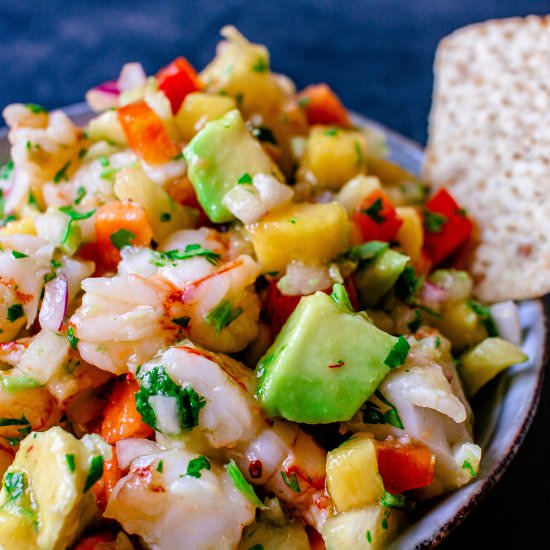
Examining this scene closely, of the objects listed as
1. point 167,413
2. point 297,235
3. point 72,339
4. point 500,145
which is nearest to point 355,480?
point 167,413

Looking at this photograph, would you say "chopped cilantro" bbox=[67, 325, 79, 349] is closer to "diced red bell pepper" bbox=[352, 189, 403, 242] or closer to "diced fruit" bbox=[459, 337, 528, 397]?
"diced red bell pepper" bbox=[352, 189, 403, 242]

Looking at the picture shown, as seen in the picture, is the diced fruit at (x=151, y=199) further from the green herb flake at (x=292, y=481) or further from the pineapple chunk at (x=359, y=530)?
the pineapple chunk at (x=359, y=530)

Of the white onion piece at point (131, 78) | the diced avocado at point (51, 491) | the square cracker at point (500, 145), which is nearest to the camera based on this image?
the diced avocado at point (51, 491)

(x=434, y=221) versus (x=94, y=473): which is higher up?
(x=434, y=221)

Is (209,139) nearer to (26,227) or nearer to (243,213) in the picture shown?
(243,213)

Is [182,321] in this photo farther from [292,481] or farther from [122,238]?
[292,481]

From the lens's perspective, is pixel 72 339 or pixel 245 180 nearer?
pixel 72 339

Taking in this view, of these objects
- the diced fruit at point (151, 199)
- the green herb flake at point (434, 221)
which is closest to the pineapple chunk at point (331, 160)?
the green herb flake at point (434, 221)
